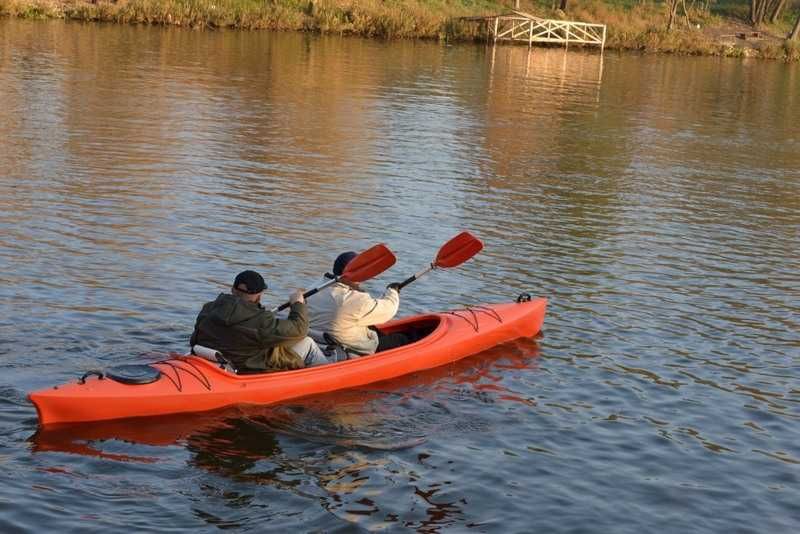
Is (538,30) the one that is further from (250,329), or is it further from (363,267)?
(250,329)

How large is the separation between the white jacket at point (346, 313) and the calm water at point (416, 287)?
0.57m

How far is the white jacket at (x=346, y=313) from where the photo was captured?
33.3 ft

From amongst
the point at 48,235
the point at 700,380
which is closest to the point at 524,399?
the point at 700,380

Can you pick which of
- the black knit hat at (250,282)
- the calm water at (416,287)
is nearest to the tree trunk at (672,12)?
the calm water at (416,287)

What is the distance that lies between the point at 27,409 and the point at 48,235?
573 cm

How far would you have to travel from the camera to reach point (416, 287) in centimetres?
1361

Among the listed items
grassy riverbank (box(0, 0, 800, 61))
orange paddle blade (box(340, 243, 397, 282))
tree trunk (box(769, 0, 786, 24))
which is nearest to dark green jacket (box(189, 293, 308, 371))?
orange paddle blade (box(340, 243, 397, 282))

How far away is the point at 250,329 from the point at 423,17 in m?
40.0

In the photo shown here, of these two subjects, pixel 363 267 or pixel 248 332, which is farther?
pixel 363 267

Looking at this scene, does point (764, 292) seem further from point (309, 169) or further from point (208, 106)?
point (208, 106)

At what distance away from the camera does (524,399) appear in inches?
403

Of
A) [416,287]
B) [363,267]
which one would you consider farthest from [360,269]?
[416,287]

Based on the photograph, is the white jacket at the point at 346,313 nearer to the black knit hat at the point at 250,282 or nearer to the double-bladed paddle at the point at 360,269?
the double-bladed paddle at the point at 360,269

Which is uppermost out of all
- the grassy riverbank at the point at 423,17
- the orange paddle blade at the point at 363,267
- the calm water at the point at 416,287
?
the grassy riverbank at the point at 423,17
